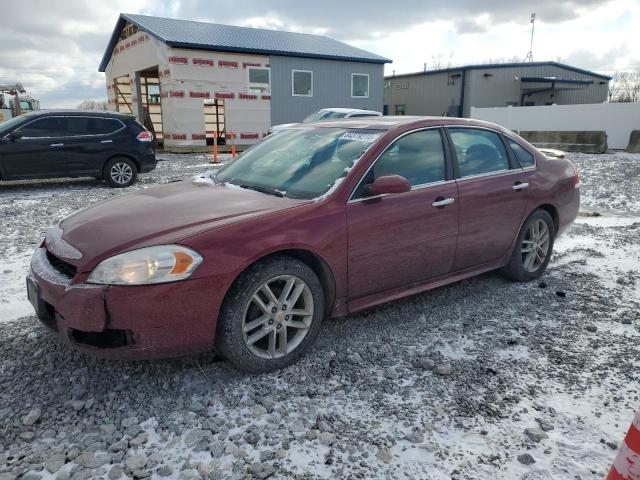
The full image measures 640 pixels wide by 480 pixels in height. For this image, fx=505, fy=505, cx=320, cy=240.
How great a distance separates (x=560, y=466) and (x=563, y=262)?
3.71 m

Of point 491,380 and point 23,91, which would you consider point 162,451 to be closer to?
point 491,380

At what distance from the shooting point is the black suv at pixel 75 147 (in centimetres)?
993

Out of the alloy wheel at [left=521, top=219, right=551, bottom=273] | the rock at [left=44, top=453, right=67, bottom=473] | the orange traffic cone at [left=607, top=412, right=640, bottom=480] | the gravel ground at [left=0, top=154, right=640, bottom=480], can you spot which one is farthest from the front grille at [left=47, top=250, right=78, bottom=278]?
the alloy wheel at [left=521, top=219, right=551, bottom=273]

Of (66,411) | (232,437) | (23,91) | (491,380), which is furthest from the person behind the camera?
(23,91)

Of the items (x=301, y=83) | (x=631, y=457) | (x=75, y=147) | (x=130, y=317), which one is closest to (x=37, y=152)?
(x=75, y=147)

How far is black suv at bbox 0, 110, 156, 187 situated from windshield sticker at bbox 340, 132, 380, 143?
27.3 ft

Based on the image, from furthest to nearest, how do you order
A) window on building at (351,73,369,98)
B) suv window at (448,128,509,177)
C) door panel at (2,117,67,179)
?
window on building at (351,73,369,98)
door panel at (2,117,67,179)
suv window at (448,128,509,177)

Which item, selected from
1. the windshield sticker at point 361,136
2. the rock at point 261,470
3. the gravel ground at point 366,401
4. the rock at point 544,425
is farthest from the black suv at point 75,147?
the rock at point 544,425

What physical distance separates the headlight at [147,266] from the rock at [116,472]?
912 mm

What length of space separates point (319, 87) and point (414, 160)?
20.3 metres

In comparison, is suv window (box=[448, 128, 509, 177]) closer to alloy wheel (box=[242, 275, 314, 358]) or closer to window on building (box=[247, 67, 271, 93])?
alloy wheel (box=[242, 275, 314, 358])

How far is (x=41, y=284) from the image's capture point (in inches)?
119

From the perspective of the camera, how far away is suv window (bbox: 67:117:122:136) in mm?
10516

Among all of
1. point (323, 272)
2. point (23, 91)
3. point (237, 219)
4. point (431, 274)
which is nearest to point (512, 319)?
point (431, 274)
